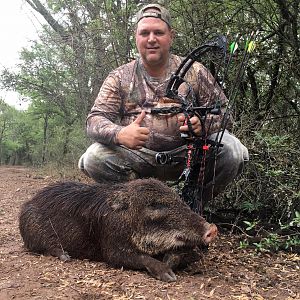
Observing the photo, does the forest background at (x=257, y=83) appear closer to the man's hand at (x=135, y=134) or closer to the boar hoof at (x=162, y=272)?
the boar hoof at (x=162, y=272)

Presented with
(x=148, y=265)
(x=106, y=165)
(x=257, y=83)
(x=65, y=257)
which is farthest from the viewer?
(x=257, y=83)

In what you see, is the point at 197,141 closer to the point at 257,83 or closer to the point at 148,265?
the point at 148,265

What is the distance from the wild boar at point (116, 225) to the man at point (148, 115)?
53 centimetres

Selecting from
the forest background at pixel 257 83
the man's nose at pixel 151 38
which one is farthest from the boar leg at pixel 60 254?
the man's nose at pixel 151 38

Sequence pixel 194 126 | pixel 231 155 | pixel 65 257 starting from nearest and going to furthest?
pixel 65 257
pixel 194 126
pixel 231 155

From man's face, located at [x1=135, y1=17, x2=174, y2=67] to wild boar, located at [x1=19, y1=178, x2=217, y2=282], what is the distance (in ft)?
4.56

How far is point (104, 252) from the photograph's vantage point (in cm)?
343

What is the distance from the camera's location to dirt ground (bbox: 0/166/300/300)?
2807mm

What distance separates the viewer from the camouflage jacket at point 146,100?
4.25 metres

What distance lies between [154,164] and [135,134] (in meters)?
0.65

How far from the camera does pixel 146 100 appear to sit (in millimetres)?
4371

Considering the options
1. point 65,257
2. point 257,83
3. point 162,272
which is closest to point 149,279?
point 162,272

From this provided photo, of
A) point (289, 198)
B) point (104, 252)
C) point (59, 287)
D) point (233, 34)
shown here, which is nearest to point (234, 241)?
point (289, 198)

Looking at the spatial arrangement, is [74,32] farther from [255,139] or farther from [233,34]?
[255,139]
